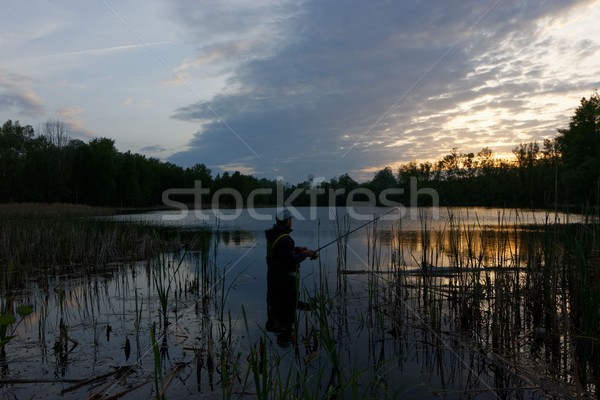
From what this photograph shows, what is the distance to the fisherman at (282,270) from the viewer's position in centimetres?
693

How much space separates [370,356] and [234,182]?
93944mm

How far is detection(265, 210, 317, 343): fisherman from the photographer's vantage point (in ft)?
22.7

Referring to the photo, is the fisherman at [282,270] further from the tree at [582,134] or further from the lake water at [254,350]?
the tree at [582,134]

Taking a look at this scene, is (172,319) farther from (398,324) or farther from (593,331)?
(593,331)

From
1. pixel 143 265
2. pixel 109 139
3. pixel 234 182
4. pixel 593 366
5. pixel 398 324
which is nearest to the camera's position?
pixel 593 366

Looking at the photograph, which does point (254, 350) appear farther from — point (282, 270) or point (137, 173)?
point (137, 173)

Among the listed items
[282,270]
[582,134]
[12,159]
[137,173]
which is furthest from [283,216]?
[137,173]

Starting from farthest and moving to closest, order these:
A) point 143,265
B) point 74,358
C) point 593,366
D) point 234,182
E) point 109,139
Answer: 1. point 234,182
2. point 109,139
3. point 143,265
4. point 74,358
5. point 593,366

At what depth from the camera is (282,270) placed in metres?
7.02

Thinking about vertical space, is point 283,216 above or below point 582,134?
below

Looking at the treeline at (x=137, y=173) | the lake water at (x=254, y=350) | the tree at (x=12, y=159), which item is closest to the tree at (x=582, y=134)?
the treeline at (x=137, y=173)

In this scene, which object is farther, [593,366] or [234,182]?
[234,182]

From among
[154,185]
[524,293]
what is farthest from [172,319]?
[154,185]

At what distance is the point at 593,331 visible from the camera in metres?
4.11
